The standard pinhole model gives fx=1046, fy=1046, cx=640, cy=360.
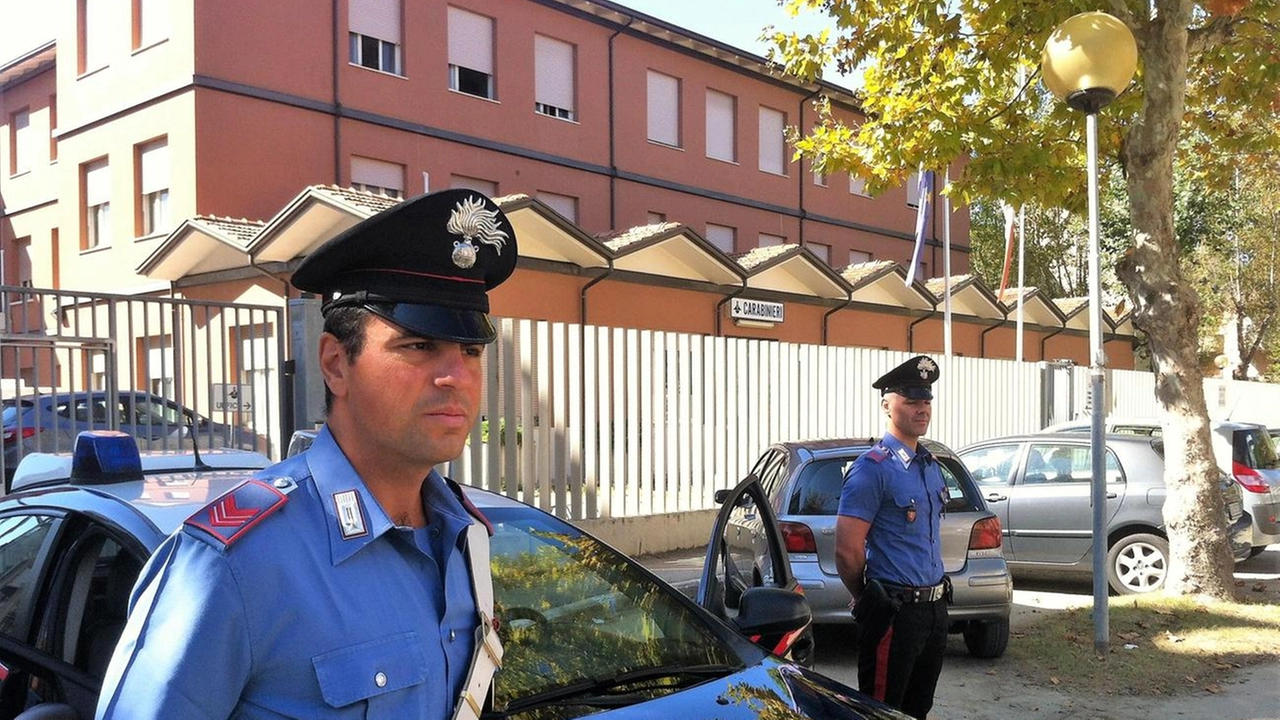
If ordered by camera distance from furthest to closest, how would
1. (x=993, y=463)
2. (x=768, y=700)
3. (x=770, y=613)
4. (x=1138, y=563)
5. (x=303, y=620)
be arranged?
(x=993, y=463) < (x=1138, y=563) < (x=770, y=613) < (x=768, y=700) < (x=303, y=620)

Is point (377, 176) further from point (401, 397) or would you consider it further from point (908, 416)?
point (401, 397)

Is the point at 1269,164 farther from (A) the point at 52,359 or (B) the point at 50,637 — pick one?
(B) the point at 50,637

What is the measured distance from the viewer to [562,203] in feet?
74.8

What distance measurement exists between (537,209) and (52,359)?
Answer: 30.5ft

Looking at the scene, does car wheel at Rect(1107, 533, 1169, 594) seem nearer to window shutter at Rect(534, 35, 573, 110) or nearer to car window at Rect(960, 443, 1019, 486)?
car window at Rect(960, 443, 1019, 486)

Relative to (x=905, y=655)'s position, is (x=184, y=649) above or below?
above

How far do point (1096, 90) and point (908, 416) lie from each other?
3.92 metres

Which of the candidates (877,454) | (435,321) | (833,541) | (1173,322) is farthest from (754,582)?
(1173,322)

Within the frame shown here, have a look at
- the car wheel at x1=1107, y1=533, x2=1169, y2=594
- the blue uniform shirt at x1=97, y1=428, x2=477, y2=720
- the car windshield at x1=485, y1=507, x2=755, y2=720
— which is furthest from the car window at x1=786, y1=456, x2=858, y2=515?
the blue uniform shirt at x1=97, y1=428, x2=477, y2=720

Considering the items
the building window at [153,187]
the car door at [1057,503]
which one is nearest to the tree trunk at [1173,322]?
the car door at [1057,503]

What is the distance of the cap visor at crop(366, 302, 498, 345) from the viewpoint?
64.2 inches

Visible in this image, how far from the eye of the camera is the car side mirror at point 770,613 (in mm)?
3268

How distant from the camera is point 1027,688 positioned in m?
6.71

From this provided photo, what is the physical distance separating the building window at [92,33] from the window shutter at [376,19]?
4.40m
